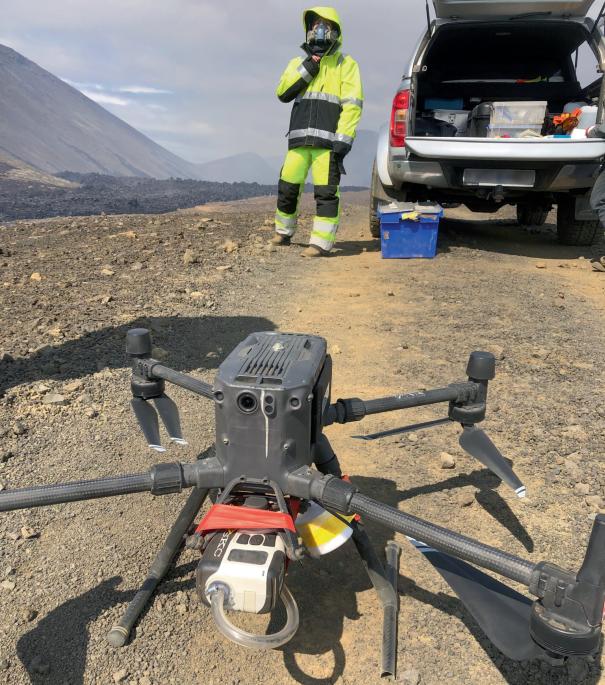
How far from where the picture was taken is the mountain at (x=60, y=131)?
16.8m

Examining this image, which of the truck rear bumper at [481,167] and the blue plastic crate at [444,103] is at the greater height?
the blue plastic crate at [444,103]

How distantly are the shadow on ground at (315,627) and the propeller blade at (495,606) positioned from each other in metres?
0.33

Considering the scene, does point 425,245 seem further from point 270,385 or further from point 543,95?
point 270,385

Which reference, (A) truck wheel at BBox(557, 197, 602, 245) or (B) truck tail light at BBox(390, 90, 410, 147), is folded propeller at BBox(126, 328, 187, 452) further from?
(A) truck wheel at BBox(557, 197, 602, 245)

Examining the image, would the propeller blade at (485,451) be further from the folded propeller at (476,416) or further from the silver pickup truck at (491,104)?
the silver pickup truck at (491,104)

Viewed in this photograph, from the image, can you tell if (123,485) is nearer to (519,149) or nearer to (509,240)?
(519,149)

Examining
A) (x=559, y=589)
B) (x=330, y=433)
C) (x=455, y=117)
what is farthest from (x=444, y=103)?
(x=559, y=589)

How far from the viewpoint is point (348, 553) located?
184cm

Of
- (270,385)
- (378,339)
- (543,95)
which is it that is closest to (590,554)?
(270,385)

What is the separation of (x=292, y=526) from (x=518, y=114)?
535 centimetres

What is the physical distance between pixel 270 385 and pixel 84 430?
1493 millimetres

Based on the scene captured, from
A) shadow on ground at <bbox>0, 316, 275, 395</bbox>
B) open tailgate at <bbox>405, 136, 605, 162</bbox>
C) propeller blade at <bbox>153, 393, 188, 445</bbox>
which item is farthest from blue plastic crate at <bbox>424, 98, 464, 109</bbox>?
propeller blade at <bbox>153, 393, 188, 445</bbox>

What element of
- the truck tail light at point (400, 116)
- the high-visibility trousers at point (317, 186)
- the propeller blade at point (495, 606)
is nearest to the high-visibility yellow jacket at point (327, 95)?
the high-visibility trousers at point (317, 186)

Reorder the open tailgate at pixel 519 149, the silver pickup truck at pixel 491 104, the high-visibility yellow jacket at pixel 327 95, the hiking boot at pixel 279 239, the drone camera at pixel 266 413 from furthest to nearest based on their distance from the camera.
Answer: the hiking boot at pixel 279 239 → the high-visibility yellow jacket at pixel 327 95 → the silver pickup truck at pixel 491 104 → the open tailgate at pixel 519 149 → the drone camera at pixel 266 413
